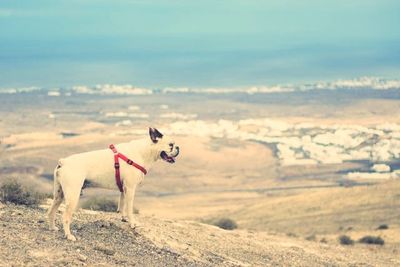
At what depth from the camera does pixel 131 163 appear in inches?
708

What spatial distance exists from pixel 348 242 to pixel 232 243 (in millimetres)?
10060

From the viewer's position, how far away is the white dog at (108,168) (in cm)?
1755

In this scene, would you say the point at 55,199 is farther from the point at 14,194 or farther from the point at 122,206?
the point at 14,194

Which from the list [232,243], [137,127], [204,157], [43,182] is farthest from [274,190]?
[232,243]

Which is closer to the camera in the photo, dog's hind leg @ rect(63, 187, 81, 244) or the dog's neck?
dog's hind leg @ rect(63, 187, 81, 244)

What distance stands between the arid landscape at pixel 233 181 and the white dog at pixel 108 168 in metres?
0.55

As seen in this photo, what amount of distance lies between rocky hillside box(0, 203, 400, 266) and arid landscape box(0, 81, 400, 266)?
0.04 metres

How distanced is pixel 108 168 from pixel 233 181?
88.0m

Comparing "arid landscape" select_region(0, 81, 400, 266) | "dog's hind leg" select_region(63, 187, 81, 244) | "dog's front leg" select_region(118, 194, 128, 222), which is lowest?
"arid landscape" select_region(0, 81, 400, 266)

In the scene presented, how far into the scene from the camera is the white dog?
17547 mm

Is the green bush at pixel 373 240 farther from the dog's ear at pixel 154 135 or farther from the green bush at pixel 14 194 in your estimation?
the dog's ear at pixel 154 135

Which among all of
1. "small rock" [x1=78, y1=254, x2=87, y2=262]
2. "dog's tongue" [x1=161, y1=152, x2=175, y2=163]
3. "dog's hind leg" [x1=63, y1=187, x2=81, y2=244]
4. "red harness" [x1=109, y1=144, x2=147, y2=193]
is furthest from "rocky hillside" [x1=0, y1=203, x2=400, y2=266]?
"dog's tongue" [x1=161, y1=152, x2=175, y2=163]

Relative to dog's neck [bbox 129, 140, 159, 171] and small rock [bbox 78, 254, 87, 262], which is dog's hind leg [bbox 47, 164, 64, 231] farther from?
small rock [bbox 78, 254, 87, 262]

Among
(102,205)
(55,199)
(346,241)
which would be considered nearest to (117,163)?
(55,199)
